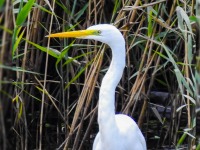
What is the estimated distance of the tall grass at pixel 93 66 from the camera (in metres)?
3.52

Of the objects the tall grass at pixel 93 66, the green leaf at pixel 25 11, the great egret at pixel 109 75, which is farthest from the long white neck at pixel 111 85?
the green leaf at pixel 25 11

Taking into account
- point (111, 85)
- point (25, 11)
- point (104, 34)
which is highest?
point (25, 11)

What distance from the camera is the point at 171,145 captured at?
4391mm

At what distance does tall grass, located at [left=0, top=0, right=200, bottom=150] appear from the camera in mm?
3521

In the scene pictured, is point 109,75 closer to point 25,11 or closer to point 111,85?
point 111,85

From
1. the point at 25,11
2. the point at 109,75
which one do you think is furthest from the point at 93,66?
the point at 25,11

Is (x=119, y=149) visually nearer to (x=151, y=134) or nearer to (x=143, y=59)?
(x=143, y=59)

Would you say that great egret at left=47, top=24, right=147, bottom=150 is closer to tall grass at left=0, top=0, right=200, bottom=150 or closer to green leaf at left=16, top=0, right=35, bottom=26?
green leaf at left=16, top=0, right=35, bottom=26

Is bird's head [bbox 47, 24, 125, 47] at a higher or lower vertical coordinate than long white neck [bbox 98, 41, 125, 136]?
higher

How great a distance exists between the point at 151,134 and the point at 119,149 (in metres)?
1.47

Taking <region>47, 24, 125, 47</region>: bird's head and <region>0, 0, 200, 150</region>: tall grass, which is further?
<region>0, 0, 200, 150</region>: tall grass

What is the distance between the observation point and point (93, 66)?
3744 mm

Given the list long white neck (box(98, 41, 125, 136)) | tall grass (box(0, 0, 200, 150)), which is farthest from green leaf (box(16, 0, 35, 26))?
long white neck (box(98, 41, 125, 136))

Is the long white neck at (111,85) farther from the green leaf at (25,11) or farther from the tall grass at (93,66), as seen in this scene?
the green leaf at (25,11)
